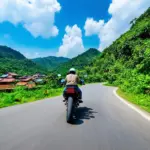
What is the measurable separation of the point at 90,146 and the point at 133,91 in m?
13.4

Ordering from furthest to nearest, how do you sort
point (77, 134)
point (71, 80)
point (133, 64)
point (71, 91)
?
1. point (133, 64)
2. point (71, 80)
3. point (71, 91)
4. point (77, 134)

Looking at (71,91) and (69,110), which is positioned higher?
(71,91)

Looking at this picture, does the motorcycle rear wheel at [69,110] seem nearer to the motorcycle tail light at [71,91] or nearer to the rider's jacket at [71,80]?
the motorcycle tail light at [71,91]

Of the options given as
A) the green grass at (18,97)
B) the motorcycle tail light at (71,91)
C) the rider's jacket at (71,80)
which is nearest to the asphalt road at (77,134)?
the motorcycle tail light at (71,91)

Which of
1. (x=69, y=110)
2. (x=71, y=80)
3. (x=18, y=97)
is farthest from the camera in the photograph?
(x=18, y=97)

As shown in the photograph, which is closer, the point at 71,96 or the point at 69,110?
the point at 69,110

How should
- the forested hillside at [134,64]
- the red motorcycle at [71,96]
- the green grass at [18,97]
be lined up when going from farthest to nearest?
the forested hillside at [134,64] < the green grass at [18,97] < the red motorcycle at [71,96]

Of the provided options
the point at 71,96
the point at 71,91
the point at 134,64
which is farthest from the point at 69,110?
the point at 134,64

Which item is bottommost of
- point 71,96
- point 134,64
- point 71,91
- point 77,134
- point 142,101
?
point 77,134

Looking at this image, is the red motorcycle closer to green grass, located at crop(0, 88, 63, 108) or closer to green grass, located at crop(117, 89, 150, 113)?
green grass, located at crop(117, 89, 150, 113)

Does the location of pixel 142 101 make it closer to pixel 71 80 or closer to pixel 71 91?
pixel 71 80

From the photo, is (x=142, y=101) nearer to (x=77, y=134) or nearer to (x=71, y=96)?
(x=71, y=96)

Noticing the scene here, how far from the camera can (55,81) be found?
138 feet

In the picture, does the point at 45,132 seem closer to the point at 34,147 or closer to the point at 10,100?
the point at 34,147
